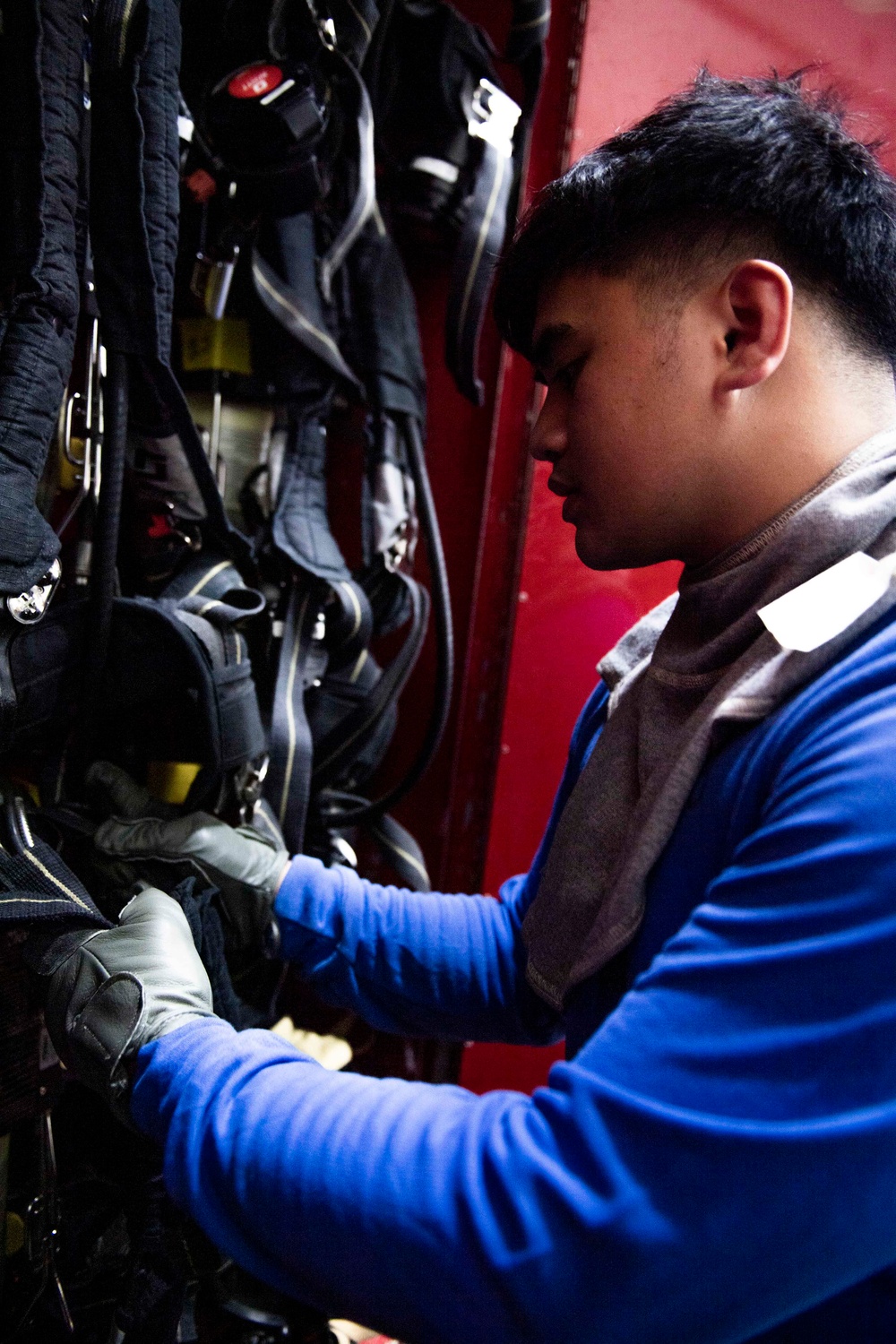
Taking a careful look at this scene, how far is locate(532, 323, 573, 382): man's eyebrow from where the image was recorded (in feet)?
2.71

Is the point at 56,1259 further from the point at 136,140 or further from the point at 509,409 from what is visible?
the point at 509,409

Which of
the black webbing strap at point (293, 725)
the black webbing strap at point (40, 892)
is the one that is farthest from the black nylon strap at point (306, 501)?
the black webbing strap at point (40, 892)

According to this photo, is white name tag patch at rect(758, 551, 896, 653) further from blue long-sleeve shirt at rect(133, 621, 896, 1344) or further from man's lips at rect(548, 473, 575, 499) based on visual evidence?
man's lips at rect(548, 473, 575, 499)

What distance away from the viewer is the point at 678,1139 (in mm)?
508

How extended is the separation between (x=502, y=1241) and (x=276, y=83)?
119cm

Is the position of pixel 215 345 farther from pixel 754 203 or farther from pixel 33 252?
pixel 754 203

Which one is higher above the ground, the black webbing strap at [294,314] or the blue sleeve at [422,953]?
the black webbing strap at [294,314]

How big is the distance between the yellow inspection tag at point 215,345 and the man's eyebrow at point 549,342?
59cm

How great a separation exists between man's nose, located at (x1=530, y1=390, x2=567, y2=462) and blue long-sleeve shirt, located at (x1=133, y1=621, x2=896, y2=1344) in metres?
0.35

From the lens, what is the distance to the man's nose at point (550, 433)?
86 centimetres

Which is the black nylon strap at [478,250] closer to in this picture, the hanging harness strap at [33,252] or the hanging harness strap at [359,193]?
the hanging harness strap at [359,193]

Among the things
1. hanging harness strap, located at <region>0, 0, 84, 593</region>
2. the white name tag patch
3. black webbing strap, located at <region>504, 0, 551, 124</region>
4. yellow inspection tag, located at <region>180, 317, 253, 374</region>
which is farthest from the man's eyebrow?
black webbing strap, located at <region>504, 0, 551, 124</region>

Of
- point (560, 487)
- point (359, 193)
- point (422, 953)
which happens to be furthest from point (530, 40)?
point (422, 953)

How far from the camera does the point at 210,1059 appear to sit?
68 cm
